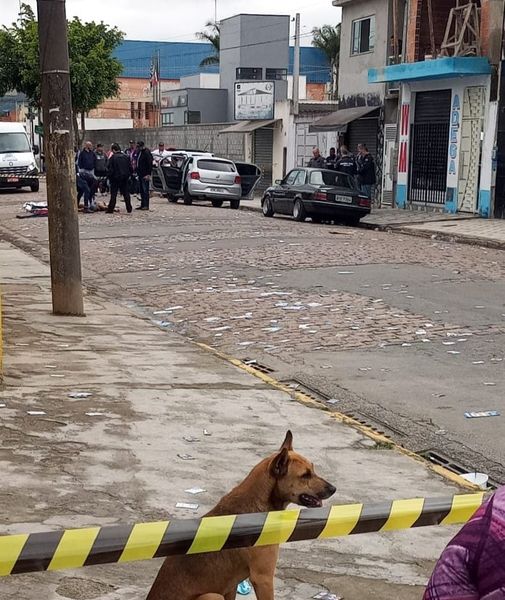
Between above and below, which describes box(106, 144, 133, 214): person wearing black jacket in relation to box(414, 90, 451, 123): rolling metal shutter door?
below

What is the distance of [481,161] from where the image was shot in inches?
1029

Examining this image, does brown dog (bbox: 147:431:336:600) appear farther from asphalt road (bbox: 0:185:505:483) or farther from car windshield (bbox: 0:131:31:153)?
car windshield (bbox: 0:131:31:153)

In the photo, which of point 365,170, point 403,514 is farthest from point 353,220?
point 403,514

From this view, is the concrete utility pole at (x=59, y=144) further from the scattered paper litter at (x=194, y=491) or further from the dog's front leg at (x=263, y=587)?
the dog's front leg at (x=263, y=587)

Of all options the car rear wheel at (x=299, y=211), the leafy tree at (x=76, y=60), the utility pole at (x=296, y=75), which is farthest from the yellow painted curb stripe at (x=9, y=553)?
the leafy tree at (x=76, y=60)

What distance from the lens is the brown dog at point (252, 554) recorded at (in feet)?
10.3

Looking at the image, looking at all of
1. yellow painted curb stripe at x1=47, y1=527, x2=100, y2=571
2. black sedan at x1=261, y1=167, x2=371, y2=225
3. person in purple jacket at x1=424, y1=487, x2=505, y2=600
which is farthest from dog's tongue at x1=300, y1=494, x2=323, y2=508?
black sedan at x1=261, y1=167, x2=371, y2=225

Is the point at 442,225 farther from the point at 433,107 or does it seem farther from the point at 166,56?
the point at 166,56

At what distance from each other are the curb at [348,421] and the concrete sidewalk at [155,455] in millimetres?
76

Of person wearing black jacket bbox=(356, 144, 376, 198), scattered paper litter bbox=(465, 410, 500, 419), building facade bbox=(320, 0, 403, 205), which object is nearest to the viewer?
scattered paper litter bbox=(465, 410, 500, 419)

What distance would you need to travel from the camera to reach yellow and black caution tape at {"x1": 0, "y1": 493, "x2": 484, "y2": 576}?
2.35 meters

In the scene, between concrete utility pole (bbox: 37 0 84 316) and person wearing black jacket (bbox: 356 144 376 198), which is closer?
concrete utility pole (bbox: 37 0 84 316)

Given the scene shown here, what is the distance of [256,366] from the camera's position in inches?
343

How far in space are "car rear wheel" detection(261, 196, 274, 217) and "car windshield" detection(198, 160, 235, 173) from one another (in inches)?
143
